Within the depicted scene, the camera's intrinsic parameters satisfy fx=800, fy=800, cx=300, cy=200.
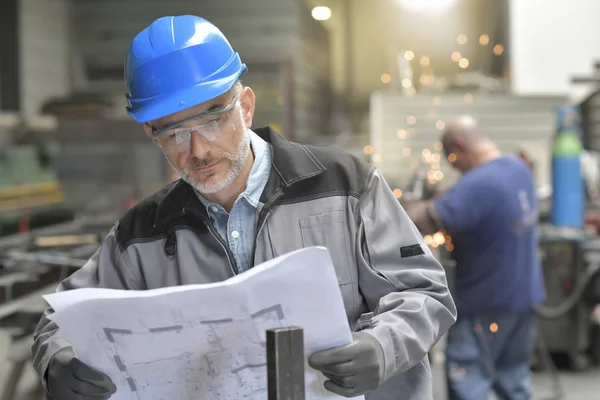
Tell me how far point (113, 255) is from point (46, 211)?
631 centimetres

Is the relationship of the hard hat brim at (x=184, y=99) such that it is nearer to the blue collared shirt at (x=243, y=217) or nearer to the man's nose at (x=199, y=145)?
the man's nose at (x=199, y=145)

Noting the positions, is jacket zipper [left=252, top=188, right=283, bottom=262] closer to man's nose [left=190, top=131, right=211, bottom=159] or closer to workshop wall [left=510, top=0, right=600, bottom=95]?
man's nose [left=190, top=131, right=211, bottom=159]

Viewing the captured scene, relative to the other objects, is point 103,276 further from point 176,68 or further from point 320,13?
point 320,13

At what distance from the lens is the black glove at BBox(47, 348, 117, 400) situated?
53.8 inches

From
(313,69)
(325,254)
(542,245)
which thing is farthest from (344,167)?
(313,69)

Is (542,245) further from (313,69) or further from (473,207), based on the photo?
(313,69)

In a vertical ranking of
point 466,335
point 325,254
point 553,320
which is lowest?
point 553,320

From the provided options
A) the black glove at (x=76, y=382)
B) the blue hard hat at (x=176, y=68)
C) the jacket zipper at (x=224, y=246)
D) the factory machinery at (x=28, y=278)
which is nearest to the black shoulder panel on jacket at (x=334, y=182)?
the jacket zipper at (x=224, y=246)

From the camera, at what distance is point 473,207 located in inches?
141

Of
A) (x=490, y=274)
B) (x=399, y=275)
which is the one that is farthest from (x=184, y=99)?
(x=490, y=274)

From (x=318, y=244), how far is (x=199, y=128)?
315mm

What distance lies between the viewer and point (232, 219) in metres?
1.60

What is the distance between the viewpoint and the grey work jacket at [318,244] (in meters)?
1.50

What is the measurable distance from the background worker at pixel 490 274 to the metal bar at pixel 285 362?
96.2 inches
